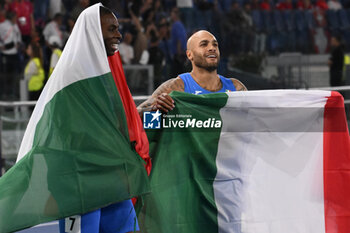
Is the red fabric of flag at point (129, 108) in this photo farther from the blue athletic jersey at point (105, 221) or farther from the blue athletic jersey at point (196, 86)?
the blue athletic jersey at point (196, 86)

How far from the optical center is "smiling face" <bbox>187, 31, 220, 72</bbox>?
5.77 metres

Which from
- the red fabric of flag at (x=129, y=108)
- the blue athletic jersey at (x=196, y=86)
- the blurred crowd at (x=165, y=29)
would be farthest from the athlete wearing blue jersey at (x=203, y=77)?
the blurred crowd at (x=165, y=29)

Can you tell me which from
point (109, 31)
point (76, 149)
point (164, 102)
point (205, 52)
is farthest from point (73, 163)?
→ point (205, 52)

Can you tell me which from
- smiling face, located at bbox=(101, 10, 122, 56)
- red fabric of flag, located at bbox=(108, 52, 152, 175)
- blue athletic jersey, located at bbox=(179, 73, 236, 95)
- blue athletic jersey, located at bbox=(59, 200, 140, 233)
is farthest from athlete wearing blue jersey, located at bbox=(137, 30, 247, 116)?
blue athletic jersey, located at bbox=(59, 200, 140, 233)

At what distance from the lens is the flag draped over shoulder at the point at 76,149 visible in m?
4.09

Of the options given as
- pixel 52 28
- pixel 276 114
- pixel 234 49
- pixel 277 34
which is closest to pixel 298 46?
pixel 277 34

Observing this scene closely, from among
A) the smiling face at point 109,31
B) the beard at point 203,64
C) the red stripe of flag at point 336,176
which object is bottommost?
the red stripe of flag at point 336,176

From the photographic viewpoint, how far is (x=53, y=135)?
4129 millimetres

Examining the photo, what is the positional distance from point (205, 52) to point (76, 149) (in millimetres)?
1967

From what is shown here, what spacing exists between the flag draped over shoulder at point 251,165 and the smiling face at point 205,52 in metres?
0.46

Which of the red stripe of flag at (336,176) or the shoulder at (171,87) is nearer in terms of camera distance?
the red stripe of flag at (336,176)

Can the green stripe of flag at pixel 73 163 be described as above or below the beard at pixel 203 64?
below

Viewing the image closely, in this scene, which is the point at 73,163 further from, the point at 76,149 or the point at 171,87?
the point at 171,87

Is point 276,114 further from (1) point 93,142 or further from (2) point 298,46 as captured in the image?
(2) point 298,46
